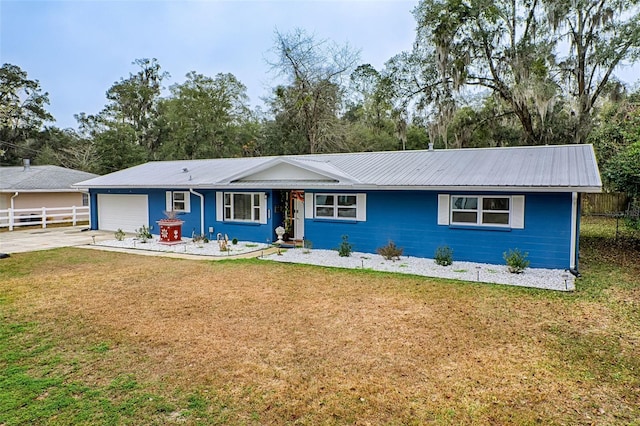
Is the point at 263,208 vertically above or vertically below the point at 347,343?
above

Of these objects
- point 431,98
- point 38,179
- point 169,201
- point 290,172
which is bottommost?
point 169,201

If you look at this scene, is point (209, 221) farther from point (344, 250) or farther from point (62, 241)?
point (344, 250)

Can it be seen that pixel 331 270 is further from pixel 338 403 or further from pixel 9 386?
pixel 9 386

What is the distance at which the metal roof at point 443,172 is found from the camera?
→ 9.24m

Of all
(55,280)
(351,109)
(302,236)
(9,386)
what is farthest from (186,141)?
(9,386)

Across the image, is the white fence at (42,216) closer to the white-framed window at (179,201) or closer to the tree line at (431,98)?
the tree line at (431,98)

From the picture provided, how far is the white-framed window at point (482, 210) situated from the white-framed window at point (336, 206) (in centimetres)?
231

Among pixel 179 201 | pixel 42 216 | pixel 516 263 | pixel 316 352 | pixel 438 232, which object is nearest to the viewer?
pixel 316 352

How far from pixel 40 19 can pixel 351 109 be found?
18719mm

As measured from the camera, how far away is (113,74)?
37656mm

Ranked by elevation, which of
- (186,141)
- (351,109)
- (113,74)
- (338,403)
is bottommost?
(338,403)

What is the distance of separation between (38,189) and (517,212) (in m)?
20.8

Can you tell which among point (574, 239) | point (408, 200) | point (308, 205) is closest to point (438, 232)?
point (408, 200)

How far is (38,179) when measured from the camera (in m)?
20.5
